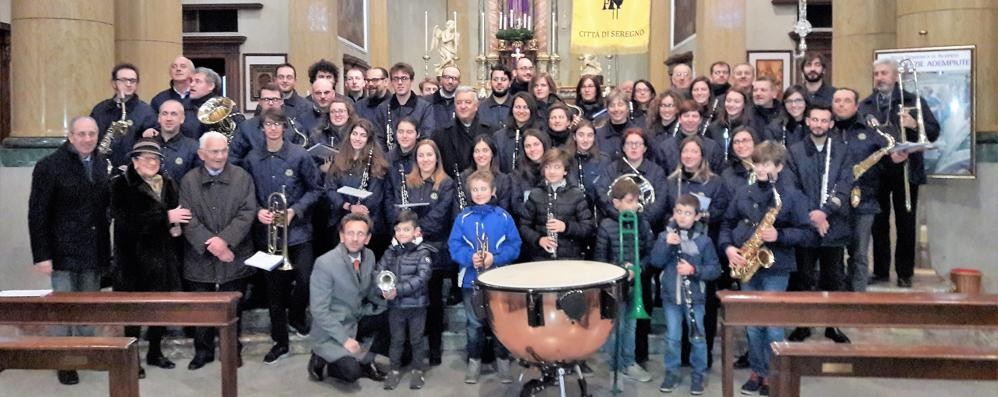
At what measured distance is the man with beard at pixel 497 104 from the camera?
25.0 feet

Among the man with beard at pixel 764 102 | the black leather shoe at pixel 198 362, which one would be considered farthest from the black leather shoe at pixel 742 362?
the black leather shoe at pixel 198 362

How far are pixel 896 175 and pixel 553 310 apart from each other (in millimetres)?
4030

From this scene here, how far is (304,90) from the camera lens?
44.5 ft

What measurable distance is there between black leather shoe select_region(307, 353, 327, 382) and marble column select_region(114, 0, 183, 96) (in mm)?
4552

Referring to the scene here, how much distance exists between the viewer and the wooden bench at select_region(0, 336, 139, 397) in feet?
13.9

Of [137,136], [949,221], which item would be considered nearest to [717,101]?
[949,221]

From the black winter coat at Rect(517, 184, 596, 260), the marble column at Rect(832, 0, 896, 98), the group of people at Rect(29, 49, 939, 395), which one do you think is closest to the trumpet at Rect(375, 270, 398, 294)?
the group of people at Rect(29, 49, 939, 395)

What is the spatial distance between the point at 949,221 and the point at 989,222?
12.8 inches

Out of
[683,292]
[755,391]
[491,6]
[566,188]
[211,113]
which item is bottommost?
[755,391]

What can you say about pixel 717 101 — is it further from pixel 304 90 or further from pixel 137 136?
pixel 304 90

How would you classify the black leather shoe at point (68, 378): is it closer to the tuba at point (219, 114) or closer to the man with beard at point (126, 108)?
the man with beard at point (126, 108)

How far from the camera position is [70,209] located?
612 cm

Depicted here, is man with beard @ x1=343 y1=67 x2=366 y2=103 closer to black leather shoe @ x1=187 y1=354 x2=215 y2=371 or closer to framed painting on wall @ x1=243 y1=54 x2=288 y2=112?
black leather shoe @ x1=187 y1=354 x2=215 y2=371

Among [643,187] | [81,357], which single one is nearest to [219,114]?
[81,357]
